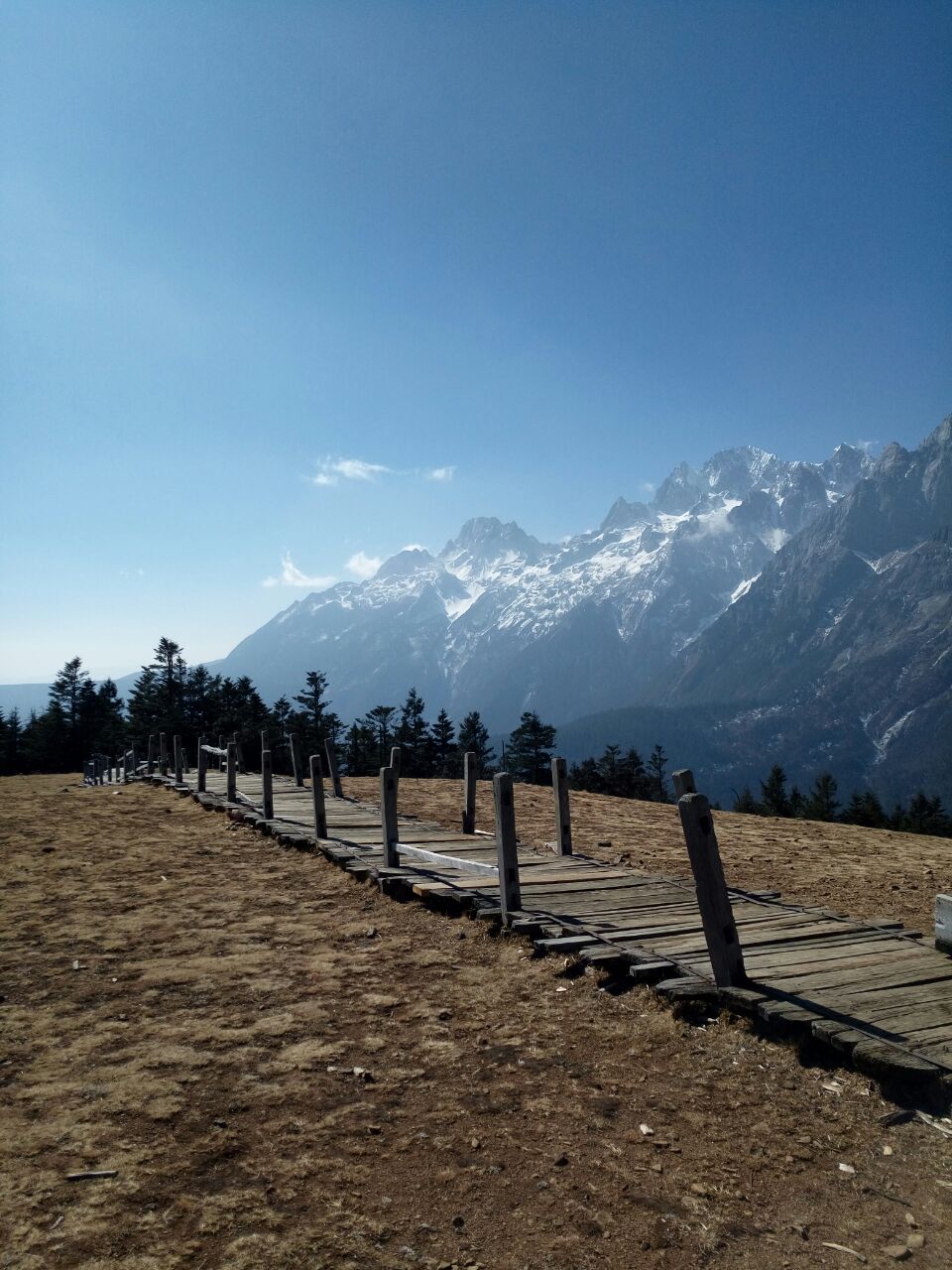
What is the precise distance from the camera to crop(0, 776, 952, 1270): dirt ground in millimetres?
3477

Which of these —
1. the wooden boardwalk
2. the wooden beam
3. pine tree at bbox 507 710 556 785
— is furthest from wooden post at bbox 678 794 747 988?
pine tree at bbox 507 710 556 785

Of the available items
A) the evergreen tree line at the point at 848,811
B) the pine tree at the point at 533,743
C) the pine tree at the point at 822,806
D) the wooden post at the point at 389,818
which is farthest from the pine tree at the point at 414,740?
the wooden post at the point at 389,818

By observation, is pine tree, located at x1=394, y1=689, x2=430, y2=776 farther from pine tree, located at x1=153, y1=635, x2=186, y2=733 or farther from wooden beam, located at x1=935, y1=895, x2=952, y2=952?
wooden beam, located at x1=935, y1=895, x2=952, y2=952

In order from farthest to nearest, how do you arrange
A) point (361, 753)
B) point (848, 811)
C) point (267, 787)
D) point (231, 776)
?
point (848, 811) → point (361, 753) → point (231, 776) → point (267, 787)

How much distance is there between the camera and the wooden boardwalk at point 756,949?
4.87m

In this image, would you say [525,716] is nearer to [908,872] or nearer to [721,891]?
[908,872]

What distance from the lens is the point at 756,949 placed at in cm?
684

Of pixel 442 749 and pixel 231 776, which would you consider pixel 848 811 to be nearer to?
pixel 442 749

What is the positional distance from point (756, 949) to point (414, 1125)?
3.89 metres

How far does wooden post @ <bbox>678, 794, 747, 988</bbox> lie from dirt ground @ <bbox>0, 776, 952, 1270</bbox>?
0.42m

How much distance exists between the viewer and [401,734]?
84.6m

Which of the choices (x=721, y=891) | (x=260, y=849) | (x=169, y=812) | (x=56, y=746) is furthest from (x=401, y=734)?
(x=721, y=891)

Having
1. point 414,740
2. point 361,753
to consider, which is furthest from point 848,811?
point 361,753

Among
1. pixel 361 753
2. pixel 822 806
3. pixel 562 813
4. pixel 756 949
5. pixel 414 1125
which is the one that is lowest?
pixel 822 806
